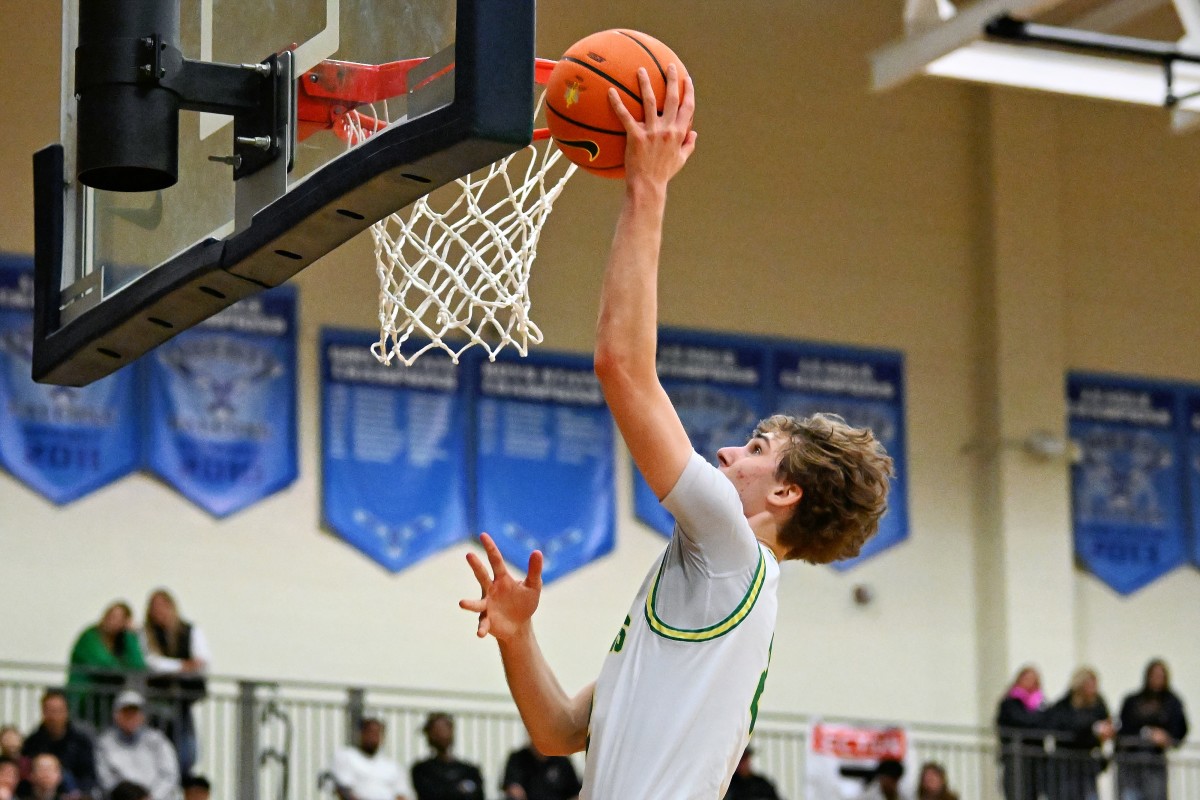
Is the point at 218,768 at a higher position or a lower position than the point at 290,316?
lower

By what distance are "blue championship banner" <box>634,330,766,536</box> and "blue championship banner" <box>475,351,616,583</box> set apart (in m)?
0.50

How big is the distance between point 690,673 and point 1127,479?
1625 centimetres

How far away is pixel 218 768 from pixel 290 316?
12.0ft

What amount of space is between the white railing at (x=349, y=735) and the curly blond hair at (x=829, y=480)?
33.8ft

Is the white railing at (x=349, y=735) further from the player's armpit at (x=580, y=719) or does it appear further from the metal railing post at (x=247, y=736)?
the player's armpit at (x=580, y=719)

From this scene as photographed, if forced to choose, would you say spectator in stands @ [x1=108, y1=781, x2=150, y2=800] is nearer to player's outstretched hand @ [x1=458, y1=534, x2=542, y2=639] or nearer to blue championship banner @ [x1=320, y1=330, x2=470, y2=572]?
blue championship banner @ [x1=320, y1=330, x2=470, y2=572]

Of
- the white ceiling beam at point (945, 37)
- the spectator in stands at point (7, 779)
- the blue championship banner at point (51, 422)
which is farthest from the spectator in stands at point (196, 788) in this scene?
the white ceiling beam at point (945, 37)

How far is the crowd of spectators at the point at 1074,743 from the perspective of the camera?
16.4m

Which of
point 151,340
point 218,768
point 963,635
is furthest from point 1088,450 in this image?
point 151,340

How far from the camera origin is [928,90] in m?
19.2

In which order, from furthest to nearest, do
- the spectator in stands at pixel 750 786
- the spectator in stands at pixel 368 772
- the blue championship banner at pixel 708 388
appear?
the blue championship banner at pixel 708 388
the spectator in stands at pixel 750 786
the spectator in stands at pixel 368 772

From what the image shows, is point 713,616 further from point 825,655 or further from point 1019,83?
point 825,655

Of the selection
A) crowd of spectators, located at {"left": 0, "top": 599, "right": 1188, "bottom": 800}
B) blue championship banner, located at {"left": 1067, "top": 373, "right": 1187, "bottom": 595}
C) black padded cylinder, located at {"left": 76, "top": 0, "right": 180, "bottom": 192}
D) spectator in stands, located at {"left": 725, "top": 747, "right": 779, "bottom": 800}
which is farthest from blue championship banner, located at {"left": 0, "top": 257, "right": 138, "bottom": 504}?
black padded cylinder, located at {"left": 76, "top": 0, "right": 180, "bottom": 192}

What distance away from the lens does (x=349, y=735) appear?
15.0 metres
